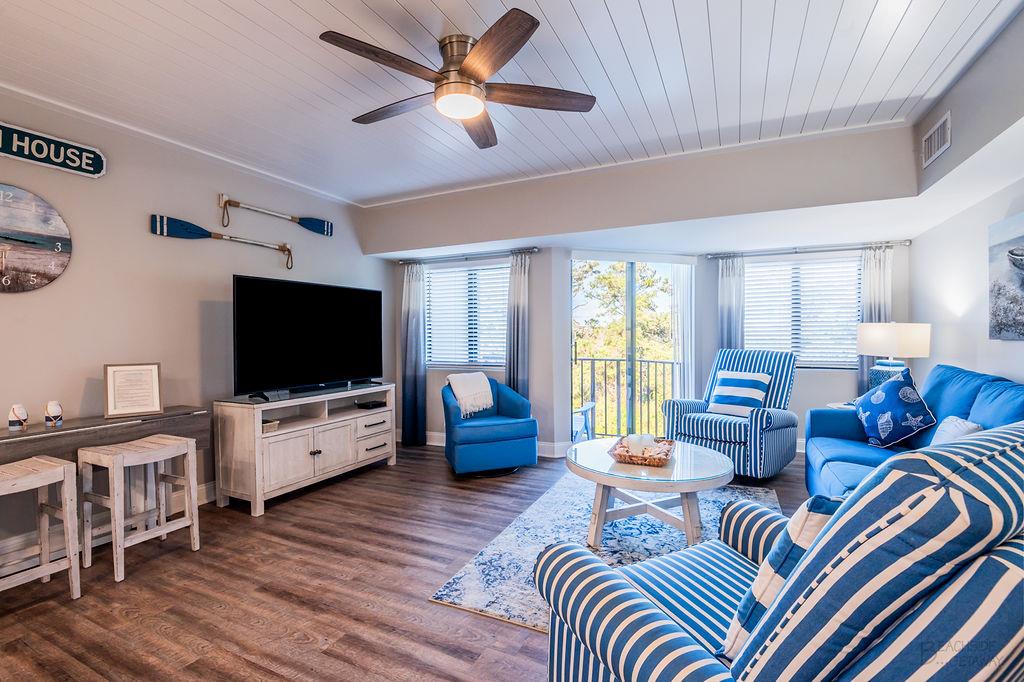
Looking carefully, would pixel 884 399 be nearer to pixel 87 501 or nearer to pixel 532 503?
pixel 532 503

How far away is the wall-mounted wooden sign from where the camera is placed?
2678mm

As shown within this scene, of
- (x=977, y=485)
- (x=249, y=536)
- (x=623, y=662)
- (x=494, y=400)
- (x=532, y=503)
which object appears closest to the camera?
(x=977, y=485)

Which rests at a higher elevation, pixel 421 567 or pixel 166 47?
pixel 166 47

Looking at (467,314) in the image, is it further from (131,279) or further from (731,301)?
(131,279)

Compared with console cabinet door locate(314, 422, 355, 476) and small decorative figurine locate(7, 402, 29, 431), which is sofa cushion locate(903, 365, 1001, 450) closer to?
console cabinet door locate(314, 422, 355, 476)

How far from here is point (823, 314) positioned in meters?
4.86

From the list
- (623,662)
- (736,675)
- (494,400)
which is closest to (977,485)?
(736,675)

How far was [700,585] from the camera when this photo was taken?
149cm

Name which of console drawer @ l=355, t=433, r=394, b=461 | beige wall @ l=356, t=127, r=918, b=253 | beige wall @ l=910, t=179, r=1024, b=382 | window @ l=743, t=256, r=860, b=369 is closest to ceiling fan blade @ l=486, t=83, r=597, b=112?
beige wall @ l=356, t=127, r=918, b=253

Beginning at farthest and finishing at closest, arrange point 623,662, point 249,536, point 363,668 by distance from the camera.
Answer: point 249,536 → point 363,668 → point 623,662

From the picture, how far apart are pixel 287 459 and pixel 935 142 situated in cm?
469

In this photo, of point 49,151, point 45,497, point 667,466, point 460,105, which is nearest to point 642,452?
point 667,466

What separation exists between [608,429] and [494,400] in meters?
1.84

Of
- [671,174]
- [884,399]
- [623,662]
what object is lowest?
[623,662]
